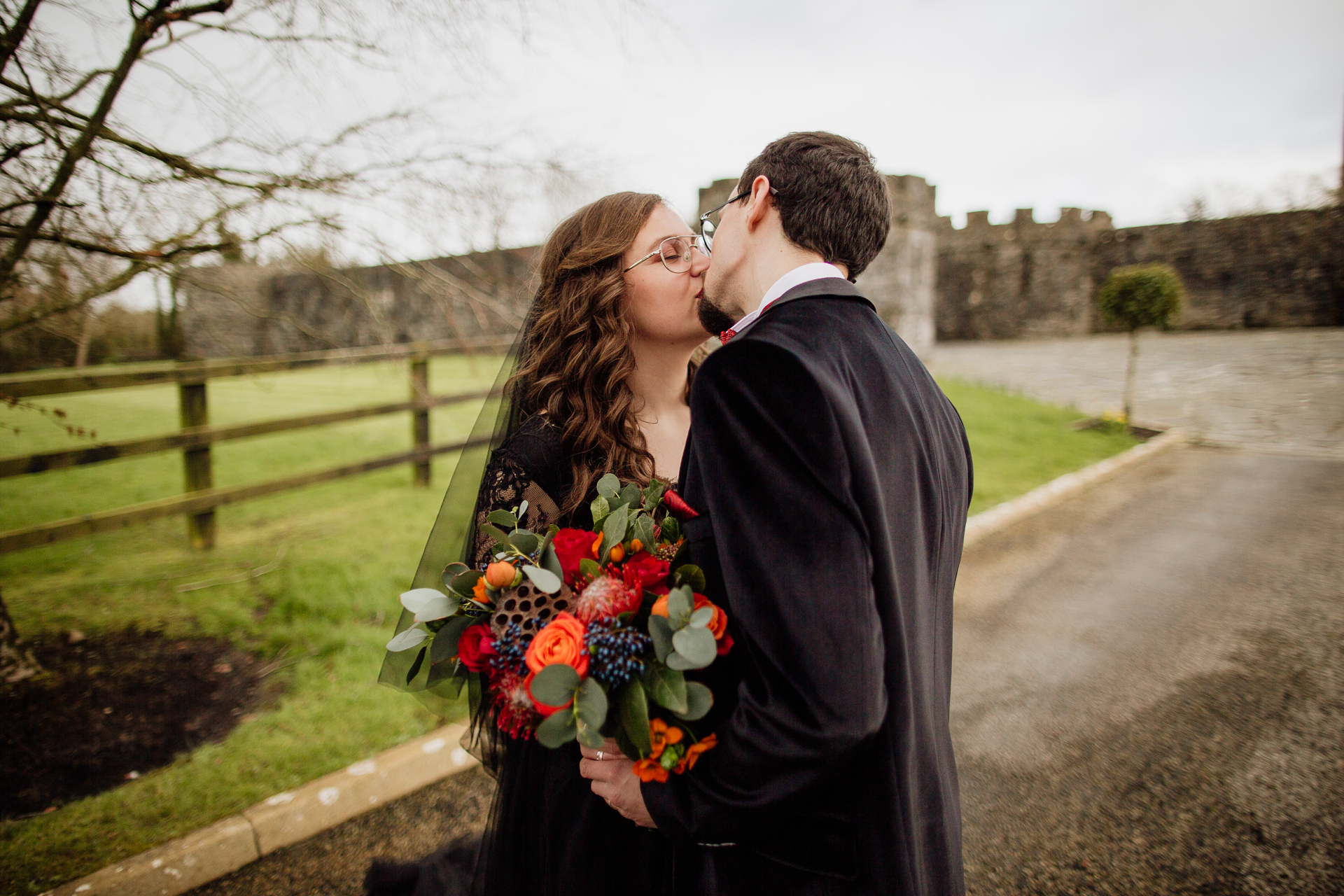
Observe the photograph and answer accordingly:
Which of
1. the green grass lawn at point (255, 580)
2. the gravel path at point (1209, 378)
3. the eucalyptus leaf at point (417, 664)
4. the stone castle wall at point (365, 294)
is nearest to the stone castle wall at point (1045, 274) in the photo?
the gravel path at point (1209, 378)

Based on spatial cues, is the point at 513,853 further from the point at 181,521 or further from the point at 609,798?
the point at 181,521

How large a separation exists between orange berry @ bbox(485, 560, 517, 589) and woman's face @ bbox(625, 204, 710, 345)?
109cm

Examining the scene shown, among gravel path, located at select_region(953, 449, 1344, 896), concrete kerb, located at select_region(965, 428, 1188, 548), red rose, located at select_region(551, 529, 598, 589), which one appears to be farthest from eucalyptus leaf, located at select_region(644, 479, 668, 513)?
concrete kerb, located at select_region(965, 428, 1188, 548)

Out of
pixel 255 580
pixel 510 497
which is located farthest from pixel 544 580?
pixel 255 580

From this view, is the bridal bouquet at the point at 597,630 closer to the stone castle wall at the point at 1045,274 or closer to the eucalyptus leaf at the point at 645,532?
the eucalyptus leaf at the point at 645,532

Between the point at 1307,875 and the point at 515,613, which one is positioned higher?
the point at 515,613

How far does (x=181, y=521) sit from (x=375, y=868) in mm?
5647

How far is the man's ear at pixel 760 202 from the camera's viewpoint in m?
1.46

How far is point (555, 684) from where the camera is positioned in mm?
1043

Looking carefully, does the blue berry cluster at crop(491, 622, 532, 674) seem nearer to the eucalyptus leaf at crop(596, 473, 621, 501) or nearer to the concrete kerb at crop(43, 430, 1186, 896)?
the eucalyptus leaf at crop(596, 473, 621, 501)

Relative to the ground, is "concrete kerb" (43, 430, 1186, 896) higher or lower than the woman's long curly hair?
lower

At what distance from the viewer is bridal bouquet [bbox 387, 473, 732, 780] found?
3.49 feet

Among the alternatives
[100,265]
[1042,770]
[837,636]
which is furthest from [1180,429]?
[100,265]

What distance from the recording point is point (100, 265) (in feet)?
10.1
